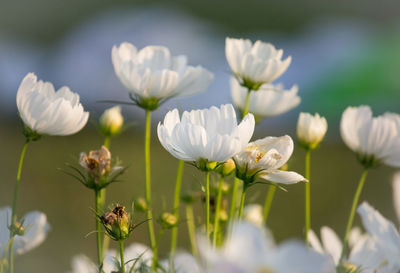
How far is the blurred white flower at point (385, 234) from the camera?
38 centimetres

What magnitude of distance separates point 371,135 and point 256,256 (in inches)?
→ 11.5

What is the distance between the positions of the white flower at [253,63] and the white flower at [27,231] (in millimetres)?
193

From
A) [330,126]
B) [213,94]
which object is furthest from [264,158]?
[213,94]

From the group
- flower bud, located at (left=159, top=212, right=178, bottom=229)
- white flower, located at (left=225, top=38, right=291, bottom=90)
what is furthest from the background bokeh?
white flower, located at (left=225, top=38, right=291, bottom=90)

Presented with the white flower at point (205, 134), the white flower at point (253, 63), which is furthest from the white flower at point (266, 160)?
the white flower at point (253, 63)

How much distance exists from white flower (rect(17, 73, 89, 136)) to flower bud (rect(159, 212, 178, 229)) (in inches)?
4.5

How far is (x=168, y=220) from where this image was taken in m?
0.56

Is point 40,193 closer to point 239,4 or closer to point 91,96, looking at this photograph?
point 91,96

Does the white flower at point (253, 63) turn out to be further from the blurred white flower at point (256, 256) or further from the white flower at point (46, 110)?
the blurred white flower at point (256, 256)

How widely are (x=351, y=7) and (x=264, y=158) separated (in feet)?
15.0

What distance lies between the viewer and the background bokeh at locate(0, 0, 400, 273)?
1.70m

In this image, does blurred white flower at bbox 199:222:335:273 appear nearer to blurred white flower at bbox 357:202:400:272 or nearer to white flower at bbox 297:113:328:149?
blurred white flower at bbox 357:202:400:272

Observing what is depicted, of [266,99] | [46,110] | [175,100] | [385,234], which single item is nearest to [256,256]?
[385,234]

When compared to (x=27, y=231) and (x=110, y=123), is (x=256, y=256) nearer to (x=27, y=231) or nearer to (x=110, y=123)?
(x=27, y=231)
